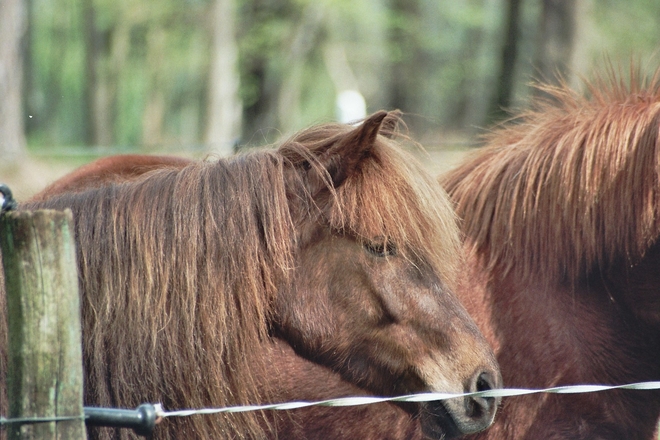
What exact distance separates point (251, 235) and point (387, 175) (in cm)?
48

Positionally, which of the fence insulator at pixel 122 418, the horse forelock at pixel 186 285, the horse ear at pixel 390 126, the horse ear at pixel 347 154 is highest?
the horse ear at pixel 390 126

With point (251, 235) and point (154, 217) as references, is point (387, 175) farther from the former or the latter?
point (154, 217)

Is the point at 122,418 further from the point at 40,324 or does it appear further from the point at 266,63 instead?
the point at 266,63

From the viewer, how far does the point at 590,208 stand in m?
2.55

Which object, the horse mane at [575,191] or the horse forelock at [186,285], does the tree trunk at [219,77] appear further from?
the horse forelock at [186,285]

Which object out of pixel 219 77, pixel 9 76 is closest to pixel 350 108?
pixel 219 77

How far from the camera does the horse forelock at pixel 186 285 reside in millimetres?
2072

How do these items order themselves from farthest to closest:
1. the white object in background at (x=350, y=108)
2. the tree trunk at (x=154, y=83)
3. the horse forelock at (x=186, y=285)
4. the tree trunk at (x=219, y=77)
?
the tree trunk at (x=154, y=83) → the tree trunk at (x=219, y=77) → the white object in background at (x=350, y=108) → the horse forelock at (x=186, y=285)

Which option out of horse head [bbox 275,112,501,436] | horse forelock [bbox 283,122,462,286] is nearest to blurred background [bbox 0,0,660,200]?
horse forelock [bbox 283,122,462,286]

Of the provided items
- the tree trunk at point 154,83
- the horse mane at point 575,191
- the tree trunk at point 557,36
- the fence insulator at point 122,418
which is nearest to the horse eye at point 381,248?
the horse mane at point 575,191

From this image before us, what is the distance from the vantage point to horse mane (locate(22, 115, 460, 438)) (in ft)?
6.81

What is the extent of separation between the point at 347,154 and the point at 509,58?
19.4 ft

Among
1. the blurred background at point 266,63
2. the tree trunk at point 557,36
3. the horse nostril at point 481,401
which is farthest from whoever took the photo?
the blurred background at point 266,63

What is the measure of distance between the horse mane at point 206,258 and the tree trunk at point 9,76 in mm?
8688
